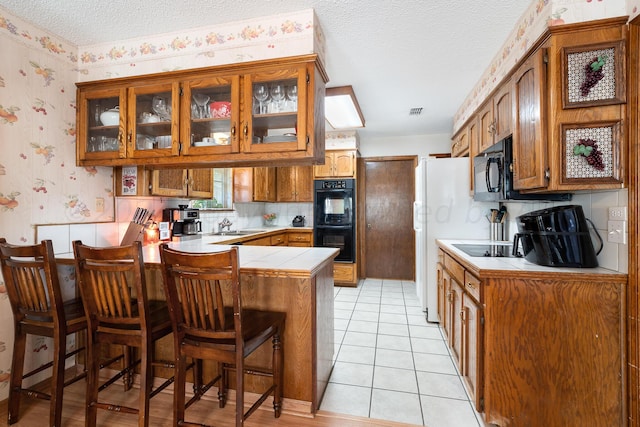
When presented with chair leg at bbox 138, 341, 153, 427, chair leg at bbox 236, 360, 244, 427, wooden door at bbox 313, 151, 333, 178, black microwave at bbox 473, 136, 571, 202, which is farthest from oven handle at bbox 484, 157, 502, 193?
wooden door at bbox 313, 151, 333, 178

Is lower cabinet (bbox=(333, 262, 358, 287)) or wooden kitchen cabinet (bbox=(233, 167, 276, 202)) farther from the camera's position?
lower cabinet (bbox=(333, 262, 358, 287))

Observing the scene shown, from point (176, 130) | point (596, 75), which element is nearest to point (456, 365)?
point (596, 75)

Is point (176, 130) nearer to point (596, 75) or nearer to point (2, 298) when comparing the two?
point (2, 298)

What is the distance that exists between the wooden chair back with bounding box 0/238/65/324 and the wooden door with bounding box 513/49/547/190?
2.56 metres

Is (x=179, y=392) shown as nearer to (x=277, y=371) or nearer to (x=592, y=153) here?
(x=277, y=371)

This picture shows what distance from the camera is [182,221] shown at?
2.98 m

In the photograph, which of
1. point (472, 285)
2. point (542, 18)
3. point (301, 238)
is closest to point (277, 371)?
point (472, 285)

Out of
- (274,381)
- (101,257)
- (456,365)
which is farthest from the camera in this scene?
(456,365)

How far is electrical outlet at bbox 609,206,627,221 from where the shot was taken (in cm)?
144

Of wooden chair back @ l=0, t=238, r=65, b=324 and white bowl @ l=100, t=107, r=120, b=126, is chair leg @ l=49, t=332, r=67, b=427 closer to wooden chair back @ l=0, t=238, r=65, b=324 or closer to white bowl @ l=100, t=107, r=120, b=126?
wooden chair back @ l=0, t=238, r=65, b=324

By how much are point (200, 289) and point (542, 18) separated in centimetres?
225

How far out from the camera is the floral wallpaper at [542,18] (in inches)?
56.9

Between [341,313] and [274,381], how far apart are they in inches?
72.5

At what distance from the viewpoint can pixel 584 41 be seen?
1.47 meters
